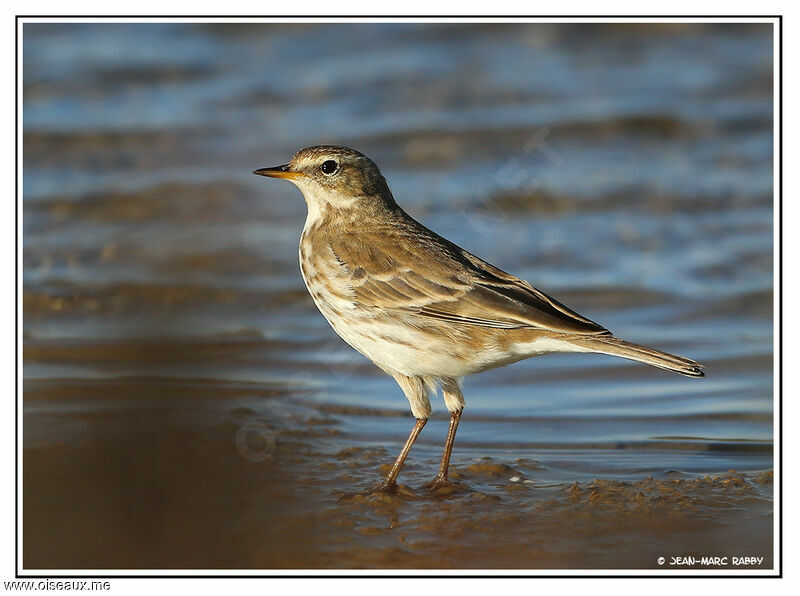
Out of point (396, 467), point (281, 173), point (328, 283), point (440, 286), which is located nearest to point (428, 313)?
point (440, 286)

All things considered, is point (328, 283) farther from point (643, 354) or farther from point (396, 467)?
point (643, 354)

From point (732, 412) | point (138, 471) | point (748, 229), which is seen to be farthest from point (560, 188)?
point (138, 471)

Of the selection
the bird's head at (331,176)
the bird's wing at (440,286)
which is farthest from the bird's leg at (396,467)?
the bird's head at (331,176)

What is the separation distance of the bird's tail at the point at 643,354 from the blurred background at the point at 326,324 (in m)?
0.89

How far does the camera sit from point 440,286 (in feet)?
21.6

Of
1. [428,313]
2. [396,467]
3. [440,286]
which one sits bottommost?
[396,467]

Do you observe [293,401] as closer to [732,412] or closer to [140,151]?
[732,412]

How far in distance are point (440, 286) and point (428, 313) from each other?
0.20 m

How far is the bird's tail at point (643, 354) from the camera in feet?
18.9

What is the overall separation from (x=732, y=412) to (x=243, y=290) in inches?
189

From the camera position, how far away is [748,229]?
11.3m

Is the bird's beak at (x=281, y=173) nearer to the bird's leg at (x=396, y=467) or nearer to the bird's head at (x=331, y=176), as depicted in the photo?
the bird's head at (x=331, y=176)

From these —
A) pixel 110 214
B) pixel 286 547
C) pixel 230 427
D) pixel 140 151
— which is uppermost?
pixel 140 151

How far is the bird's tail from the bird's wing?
0.07 m
